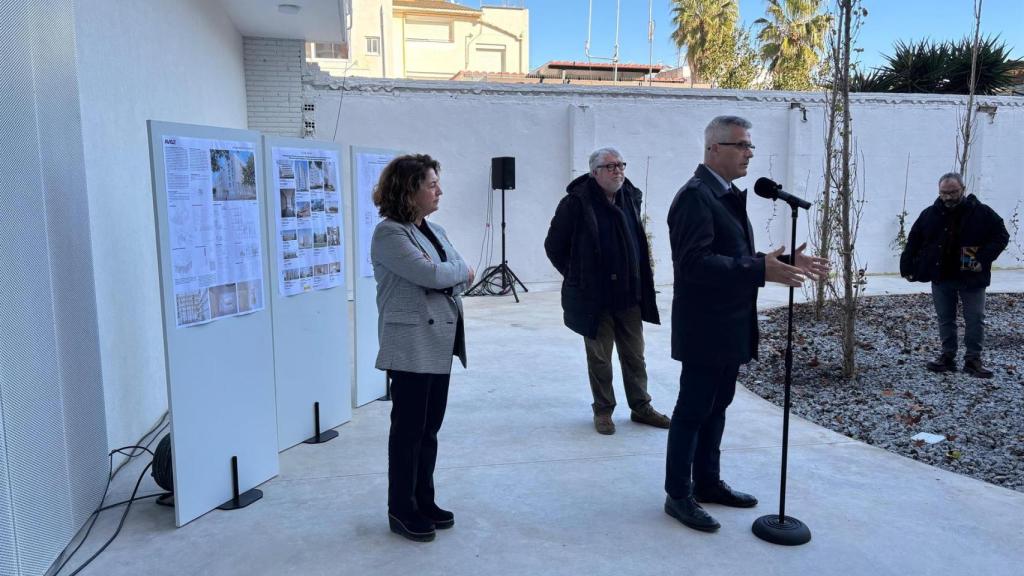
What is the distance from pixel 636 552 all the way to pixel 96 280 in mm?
2827

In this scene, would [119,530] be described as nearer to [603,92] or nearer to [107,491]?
[107,491]

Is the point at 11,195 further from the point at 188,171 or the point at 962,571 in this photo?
the point at 962,571

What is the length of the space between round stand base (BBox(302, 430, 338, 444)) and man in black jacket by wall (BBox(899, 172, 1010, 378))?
179 inches

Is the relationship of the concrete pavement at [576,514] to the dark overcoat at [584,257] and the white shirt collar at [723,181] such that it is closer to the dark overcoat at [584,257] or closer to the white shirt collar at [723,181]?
the dark overcoat at [584,257]

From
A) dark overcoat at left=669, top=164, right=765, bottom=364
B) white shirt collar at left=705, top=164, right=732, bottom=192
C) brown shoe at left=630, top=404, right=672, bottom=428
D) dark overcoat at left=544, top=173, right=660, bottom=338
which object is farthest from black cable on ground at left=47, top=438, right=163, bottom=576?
white shirt collar at left=705, top=164, right=732, bottom=192

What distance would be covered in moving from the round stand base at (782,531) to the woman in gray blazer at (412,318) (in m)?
1.36

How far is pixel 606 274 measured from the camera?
4141 mm

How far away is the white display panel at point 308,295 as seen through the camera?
3.83 m

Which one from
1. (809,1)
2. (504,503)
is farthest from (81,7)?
(809,1)

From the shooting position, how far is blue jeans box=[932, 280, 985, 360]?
215 inches

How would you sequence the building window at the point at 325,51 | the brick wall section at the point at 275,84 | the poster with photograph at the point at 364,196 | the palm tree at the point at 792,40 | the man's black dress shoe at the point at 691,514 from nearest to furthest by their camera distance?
the man's black dress shoe at the point at 691,514
the poster with photograph at the point at 364,196
the brick wall section at the point at 275,84
the building window at the point at 325,51
the palm tree at the point at 792,40

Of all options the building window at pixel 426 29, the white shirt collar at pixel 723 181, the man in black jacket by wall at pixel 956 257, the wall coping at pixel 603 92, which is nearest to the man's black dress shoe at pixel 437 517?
the white shirt collar at pixel 723 181

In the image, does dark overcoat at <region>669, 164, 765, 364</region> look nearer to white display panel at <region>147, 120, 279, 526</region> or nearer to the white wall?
white display panel at <region>147, 120, 279, 526</region>

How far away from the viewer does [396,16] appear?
2898cm
